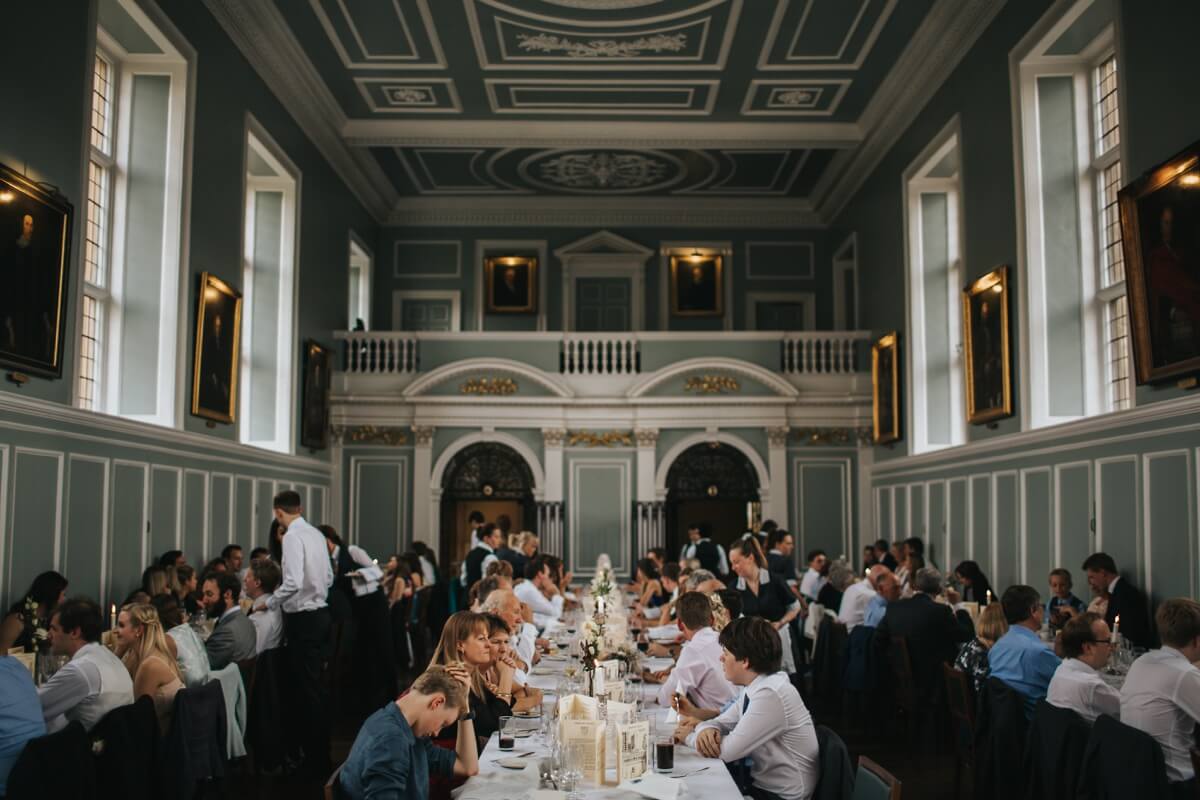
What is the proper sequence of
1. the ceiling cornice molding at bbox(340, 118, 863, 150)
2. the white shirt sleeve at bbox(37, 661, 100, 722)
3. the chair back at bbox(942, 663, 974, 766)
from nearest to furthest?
the white shirt sleeve at bbox(37, 661, 100, 722) → the chair back at bbox(942, 663, 974, 766) → the ceiling cornice molding at bbox(340, 118, 863, 150)

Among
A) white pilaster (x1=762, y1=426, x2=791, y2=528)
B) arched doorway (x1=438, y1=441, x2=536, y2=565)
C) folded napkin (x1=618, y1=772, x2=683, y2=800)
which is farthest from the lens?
arched doorway (x1=438, y1=441, x2=536, y2=565)

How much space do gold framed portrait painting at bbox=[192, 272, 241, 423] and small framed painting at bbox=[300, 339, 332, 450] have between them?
2.70 metres

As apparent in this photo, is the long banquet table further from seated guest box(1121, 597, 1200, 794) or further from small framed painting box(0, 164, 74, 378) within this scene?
small framed painting box(0, 164, 74, 378)

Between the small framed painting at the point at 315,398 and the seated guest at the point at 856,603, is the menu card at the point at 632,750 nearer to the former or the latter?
the seated guest at the point at 856,603

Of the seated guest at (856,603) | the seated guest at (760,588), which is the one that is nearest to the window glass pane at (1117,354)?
the seated guest at (856,603)

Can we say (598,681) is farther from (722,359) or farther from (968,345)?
(722,359)

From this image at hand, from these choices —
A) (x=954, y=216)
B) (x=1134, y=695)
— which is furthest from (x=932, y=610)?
(x=954, y=216)

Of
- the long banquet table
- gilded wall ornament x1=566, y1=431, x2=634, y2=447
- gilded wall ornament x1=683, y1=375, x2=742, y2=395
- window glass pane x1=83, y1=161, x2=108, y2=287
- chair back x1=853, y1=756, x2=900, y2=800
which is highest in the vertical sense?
window glass pane x1=83, y1=161, x2=108, y2=287

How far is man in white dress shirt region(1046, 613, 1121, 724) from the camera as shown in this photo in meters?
5.20

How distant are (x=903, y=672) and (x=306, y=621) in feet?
14.8

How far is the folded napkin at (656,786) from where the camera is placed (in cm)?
397

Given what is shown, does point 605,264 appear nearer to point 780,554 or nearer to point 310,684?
point 780,554

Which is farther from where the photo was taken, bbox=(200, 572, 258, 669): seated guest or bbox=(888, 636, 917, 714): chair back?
bbox=(888, 636, 917, 714): chair back

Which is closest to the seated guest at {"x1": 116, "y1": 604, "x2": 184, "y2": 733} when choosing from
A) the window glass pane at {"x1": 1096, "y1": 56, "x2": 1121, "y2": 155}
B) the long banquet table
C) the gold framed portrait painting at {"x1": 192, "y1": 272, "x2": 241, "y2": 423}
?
the long banquet table
